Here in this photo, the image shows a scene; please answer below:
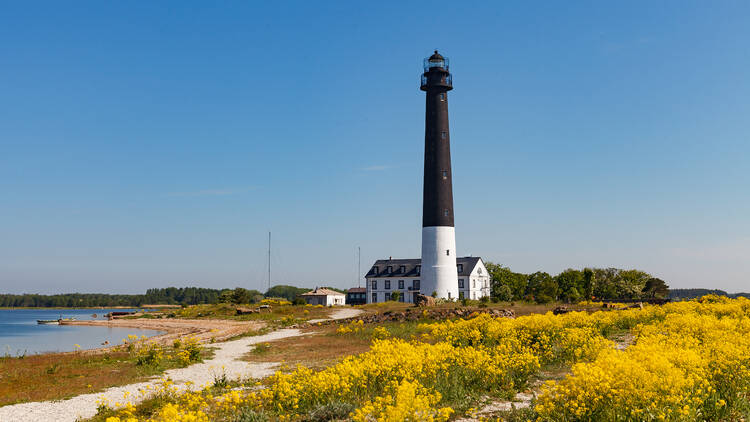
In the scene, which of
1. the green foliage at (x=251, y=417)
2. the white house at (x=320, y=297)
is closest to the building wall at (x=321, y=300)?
the white house at (x=320, y=297)

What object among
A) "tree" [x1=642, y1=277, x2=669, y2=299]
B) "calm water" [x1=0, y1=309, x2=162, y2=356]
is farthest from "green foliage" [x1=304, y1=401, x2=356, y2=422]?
"tree" [x1=642, y1=277, x2=669, y2=299]

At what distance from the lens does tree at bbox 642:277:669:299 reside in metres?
92.3

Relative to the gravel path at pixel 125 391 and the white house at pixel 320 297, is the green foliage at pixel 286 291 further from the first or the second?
the gravel path at pixel 125 391

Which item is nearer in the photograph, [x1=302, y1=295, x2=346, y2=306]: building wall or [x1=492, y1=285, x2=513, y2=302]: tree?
[x1=492, y1=285, x2=513, y2=302]: tree

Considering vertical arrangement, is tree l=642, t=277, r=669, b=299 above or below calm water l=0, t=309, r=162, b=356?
above

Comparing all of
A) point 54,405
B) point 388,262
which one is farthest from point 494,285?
point 54,405

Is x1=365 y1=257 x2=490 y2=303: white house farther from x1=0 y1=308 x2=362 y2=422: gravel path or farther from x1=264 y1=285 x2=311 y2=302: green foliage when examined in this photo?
x1=264 y1=285 x2=311 y2=302: green foliage

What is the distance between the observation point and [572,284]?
89.1m

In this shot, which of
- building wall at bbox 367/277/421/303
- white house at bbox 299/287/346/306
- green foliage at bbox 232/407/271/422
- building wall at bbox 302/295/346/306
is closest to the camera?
green foliage at bbox 232/407/271/422

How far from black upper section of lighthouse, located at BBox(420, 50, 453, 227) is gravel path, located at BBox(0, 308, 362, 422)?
30.8m

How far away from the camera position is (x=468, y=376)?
530 inches

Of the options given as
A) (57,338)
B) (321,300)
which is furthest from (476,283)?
(57,338)

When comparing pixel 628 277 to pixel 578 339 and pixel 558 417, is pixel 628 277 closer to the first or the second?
pixel 578 339

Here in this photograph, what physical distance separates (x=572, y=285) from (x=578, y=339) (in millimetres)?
78623
